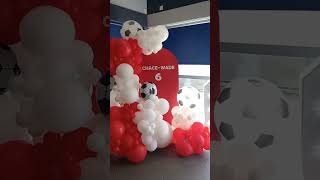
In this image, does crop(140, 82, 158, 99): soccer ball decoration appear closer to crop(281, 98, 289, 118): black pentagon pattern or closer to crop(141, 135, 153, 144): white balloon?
crop(141, 135, 153, 144): white balloon

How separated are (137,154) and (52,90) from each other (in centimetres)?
157

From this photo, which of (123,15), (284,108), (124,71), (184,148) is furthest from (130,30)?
(284,108)

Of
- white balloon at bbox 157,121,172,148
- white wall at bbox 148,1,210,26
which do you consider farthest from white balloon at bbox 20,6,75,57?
white wall at bbox 148,1,210,26

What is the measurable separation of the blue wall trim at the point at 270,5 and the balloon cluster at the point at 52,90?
2.07 feet

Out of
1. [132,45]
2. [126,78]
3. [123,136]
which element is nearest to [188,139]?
[123,136]

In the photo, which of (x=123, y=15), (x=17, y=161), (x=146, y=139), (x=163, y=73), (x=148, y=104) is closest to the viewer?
(x=17, y=161)

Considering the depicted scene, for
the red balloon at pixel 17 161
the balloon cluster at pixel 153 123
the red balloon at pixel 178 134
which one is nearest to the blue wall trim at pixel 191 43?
the balloon cluster at pixel 153 123

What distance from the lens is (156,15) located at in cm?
420

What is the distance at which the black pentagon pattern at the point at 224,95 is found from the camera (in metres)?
1.28

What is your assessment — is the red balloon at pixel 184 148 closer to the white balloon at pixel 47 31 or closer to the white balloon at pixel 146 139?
the white balloon at pixel 146 139

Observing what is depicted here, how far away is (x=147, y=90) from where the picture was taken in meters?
3.01

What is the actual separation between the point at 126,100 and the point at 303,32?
2.05 m

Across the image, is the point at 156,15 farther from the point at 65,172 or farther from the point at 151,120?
the point at 65,172

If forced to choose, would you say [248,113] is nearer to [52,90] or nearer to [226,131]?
[226,131]
